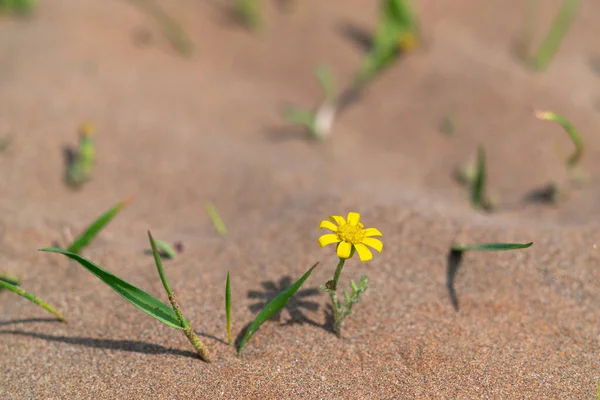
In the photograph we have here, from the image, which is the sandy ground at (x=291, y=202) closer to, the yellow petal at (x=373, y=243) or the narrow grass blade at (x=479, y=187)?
the narrow grass blade at (x=479, y=187)

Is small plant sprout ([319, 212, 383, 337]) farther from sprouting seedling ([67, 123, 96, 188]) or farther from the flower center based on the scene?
sprouting seedling ([67, 123, 96, 188])

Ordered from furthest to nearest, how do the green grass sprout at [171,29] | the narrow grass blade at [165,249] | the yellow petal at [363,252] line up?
the green grass sprout at [171,29] < the narrow grass blade at [165,249] < the yellow petal at [363,252]

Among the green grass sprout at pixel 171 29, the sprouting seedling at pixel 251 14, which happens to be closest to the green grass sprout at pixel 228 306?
the green grass sprout at pixel 171 29

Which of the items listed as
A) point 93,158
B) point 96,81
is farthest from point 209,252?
point 96,81

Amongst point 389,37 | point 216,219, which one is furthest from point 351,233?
point 389,37

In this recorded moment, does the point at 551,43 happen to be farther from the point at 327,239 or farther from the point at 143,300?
the point at 143,300
